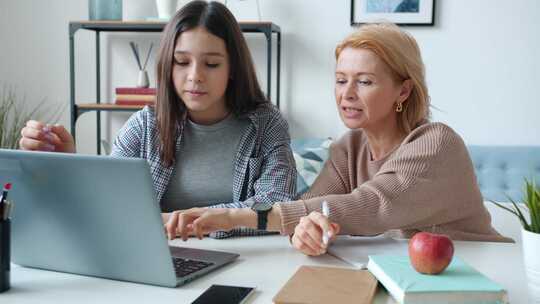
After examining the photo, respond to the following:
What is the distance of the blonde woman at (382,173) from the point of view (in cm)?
122

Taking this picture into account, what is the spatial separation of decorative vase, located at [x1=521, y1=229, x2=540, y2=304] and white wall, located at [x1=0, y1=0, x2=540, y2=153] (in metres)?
2.06

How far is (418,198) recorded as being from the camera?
126cm

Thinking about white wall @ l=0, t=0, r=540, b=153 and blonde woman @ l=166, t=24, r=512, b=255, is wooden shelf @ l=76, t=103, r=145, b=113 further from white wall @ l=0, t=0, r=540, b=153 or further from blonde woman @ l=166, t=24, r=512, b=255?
blonde woman @ l=166, t=24, r=512, b=255

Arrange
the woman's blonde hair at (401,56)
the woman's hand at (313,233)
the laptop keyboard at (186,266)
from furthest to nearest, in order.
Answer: the woman's blonde hair at (401,56)
the woman's hand at (313,233)
the laptop keyboard at (186,266)

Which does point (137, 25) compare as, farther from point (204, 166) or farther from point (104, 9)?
point (204, 166)

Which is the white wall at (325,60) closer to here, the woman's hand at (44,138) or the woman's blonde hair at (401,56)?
the woman's blonde hair at (401,56)

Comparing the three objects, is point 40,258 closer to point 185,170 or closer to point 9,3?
point 185,170

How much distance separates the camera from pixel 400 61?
1411 mm

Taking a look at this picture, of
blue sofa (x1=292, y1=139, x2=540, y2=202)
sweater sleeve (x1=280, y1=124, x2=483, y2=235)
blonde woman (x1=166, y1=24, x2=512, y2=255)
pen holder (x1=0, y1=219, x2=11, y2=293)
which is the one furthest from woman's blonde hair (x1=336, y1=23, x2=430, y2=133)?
blue sofa (x1=292, y1=139, x2=540, y2=202)

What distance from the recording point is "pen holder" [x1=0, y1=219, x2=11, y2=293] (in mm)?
910

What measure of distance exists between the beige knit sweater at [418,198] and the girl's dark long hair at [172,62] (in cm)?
42

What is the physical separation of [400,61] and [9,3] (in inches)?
99.2

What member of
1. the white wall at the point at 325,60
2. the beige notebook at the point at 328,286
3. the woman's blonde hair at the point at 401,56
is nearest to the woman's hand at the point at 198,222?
the beige notebook at the point at 328,286

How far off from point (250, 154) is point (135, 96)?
4.92 feet
